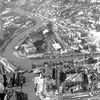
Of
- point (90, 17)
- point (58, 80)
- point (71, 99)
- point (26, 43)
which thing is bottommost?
point (71, 99)

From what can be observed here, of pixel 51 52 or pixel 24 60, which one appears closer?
pixel 24 60

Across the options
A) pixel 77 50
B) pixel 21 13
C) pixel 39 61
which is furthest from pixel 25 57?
pixel 21 13

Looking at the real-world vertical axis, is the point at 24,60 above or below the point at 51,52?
below

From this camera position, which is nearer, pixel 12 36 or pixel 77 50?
pixel 77 50

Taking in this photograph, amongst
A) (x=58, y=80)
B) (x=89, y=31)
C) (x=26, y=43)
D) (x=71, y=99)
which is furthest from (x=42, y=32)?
(x=71, y=99)

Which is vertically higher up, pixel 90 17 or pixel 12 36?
pixel 90 17

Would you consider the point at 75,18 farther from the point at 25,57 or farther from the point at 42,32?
the point at 25,57

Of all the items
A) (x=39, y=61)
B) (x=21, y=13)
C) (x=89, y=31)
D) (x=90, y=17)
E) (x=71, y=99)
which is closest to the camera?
(x=71, y=99)

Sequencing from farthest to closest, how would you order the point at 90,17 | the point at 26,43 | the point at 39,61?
1. the point at 90,17
2. the point at 26,43
3. the point at 39,61
